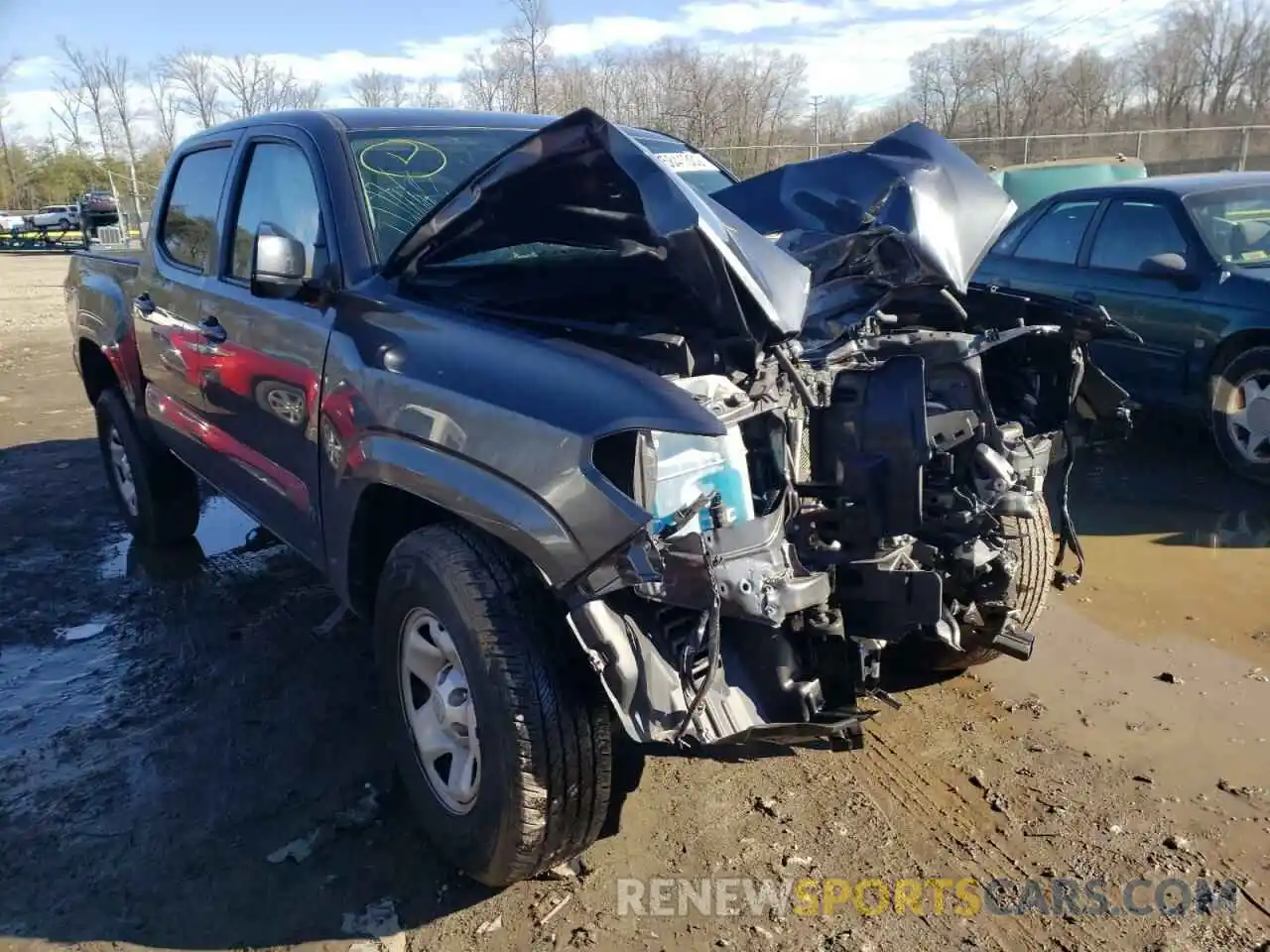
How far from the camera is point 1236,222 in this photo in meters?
6.27

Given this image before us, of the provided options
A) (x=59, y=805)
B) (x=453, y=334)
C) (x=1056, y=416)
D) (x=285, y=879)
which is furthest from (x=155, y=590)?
(x=1056, y=416)

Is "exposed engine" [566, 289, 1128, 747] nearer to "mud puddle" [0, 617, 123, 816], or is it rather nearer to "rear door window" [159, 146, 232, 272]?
"mud puddle" [0, 617, 123, 816]

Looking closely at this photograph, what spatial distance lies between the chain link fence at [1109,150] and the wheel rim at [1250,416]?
14891 millimetres

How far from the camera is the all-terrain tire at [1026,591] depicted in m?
3.46

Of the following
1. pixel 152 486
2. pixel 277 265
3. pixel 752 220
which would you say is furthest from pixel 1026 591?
pixel 152 486

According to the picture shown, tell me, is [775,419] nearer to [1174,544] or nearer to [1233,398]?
[1174,544]

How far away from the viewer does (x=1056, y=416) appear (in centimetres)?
340

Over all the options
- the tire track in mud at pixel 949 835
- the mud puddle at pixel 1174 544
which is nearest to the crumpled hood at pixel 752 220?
the tire track in mud at pixel 949 835

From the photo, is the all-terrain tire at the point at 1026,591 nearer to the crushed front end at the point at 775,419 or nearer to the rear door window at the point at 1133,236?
the crushed front end at the point at 775,419

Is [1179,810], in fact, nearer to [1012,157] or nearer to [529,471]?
[529,471]

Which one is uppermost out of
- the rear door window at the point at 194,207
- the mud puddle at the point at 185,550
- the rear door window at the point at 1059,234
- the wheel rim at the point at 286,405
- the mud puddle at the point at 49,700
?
the rear door window at the point at 194,207

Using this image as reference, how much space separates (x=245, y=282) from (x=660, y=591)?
236 cm

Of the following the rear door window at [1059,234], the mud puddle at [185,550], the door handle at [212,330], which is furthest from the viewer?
the rear door window at [1059,234]

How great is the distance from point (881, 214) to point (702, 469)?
4.71 feet
